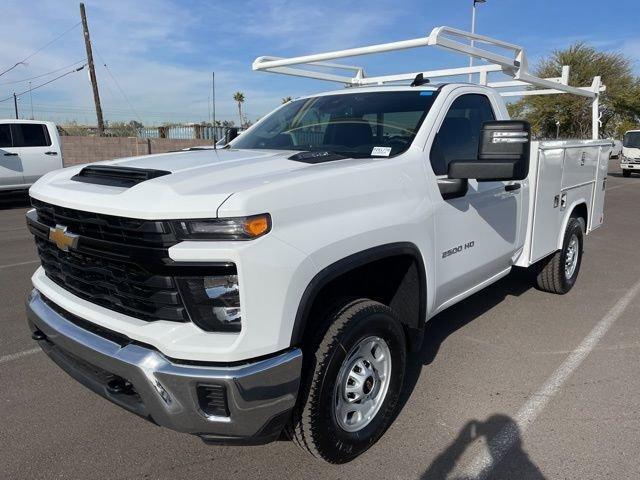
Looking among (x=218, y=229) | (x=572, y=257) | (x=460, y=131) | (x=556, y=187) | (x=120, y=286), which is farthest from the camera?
(x=572, y=257)

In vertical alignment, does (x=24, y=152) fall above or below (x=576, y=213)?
above

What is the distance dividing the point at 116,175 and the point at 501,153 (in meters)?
2.03

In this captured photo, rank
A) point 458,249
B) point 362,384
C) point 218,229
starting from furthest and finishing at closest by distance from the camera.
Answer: point 458,249
point 362,384
point 218,229

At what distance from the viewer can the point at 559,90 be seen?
17.9 ft

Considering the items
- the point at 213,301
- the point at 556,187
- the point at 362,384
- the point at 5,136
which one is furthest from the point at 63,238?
the point at 5,136

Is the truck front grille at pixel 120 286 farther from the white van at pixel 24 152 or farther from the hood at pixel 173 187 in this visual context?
the white van at pixel 24 152

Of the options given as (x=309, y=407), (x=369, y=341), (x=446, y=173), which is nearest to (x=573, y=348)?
(x=446, y=173)

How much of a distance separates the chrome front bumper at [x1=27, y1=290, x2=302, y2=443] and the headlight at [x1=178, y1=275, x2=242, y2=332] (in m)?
0.17

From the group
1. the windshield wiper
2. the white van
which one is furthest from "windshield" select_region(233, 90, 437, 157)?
the white van

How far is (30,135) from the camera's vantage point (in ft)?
40.3

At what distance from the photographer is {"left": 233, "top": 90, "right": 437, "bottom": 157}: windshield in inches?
128

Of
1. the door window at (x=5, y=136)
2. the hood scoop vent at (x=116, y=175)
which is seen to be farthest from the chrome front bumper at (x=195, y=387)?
the door window at (x=5, y=136)

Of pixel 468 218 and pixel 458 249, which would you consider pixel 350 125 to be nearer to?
pixel 468 218

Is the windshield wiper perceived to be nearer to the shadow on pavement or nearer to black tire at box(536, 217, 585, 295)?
the shadow on pavement
